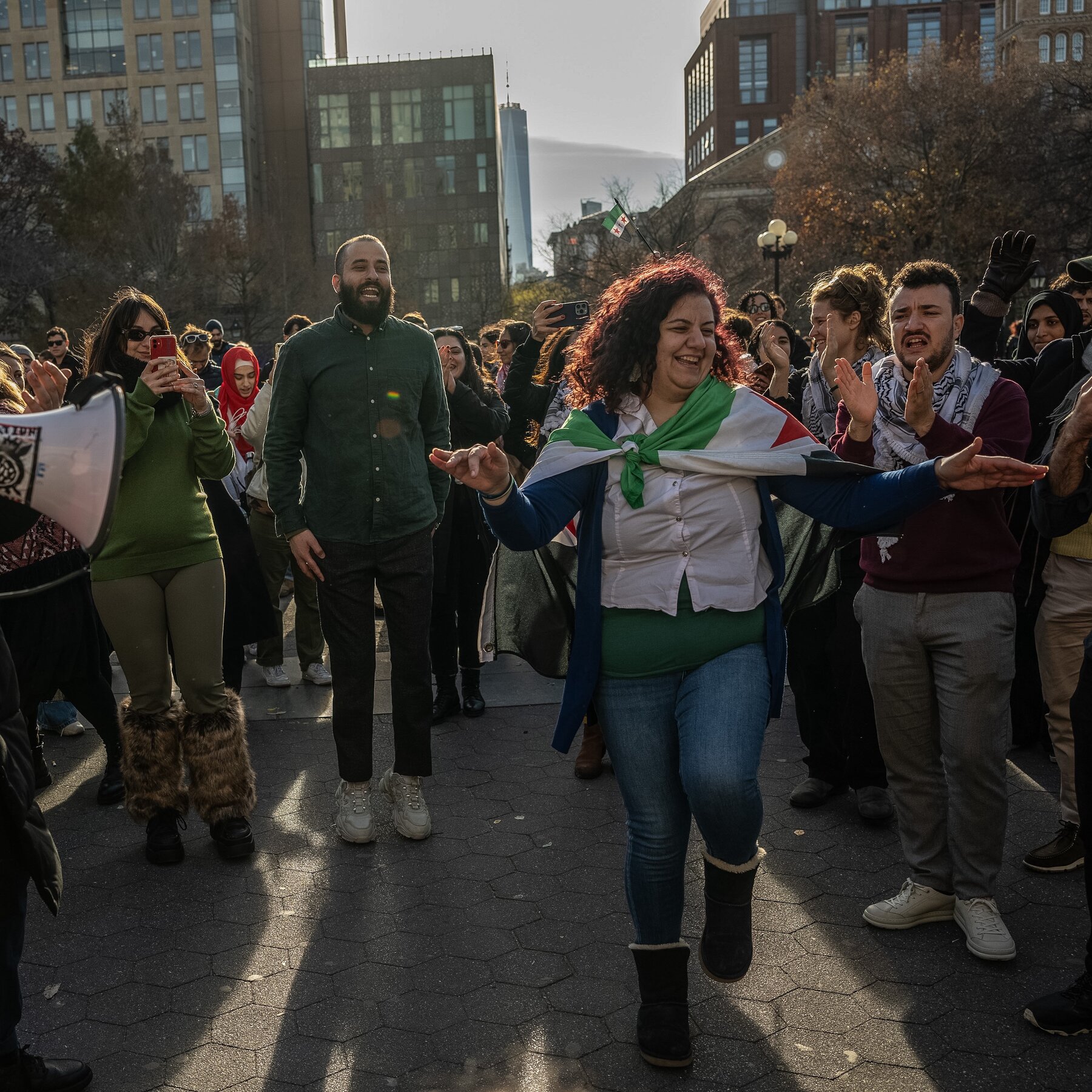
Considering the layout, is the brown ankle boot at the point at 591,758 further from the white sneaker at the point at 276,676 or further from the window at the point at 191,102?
the window at the point at 191,102

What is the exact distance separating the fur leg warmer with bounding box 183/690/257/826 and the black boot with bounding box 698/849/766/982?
2.40 m

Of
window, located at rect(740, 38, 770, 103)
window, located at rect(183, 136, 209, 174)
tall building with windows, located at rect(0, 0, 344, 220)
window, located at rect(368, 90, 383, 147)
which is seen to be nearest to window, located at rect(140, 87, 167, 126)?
tall building with windows, located at rect(0, 0, 344, 220)

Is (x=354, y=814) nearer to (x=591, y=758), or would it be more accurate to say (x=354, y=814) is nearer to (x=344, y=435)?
(x=591, y=758)

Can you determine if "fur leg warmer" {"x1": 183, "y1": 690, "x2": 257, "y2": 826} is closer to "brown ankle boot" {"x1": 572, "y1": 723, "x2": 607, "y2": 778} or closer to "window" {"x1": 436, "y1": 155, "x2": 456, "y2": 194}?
"brown ankle boot" {"x1": 572, "y1": 723, "x2": 607, "y2": 778}

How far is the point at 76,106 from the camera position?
311ft

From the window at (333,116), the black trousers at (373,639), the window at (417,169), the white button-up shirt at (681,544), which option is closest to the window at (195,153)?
the window at (333,116)

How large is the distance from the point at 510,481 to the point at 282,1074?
5.65ft

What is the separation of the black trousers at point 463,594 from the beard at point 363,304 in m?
2.18

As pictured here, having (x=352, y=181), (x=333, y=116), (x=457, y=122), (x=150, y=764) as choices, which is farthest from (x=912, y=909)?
(x=333, y=116)

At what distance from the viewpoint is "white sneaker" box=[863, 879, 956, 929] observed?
3926 mm

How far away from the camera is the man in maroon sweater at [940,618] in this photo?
3729 mm

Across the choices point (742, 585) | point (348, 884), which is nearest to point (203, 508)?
point (348, 884)

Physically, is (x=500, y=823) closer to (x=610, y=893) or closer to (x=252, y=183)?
(x=610, y=893)

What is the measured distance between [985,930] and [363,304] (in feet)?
10.7
